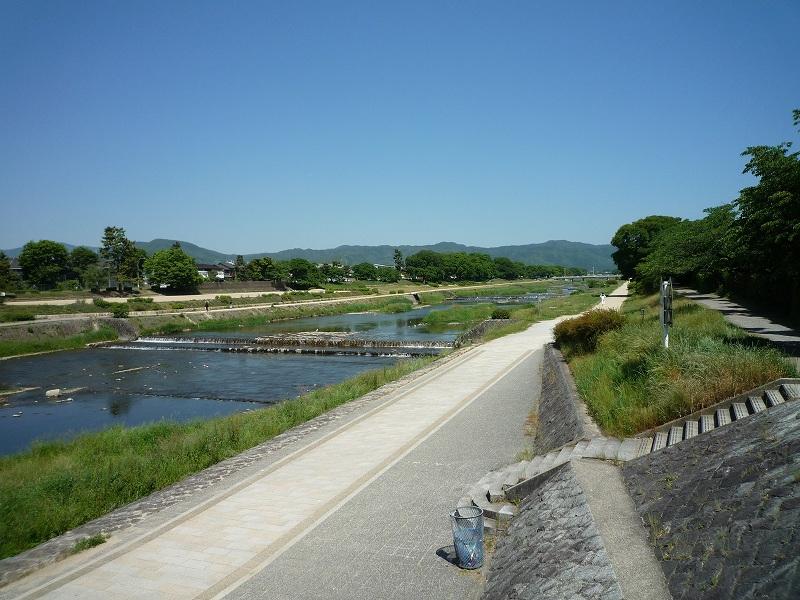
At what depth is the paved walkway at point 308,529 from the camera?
6012mm

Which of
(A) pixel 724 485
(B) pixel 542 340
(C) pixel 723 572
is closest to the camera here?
(C) pixel 723 572

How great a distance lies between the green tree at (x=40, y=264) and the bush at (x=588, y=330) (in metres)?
91.0

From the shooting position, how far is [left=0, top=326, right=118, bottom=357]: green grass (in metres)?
38.6

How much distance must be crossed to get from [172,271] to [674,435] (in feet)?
265

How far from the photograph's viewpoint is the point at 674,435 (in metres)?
7.28

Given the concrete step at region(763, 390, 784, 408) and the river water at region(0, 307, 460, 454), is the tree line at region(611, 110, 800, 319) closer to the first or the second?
the concrete step at region(763, 390, 784, 408)

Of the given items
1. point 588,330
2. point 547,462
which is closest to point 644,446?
point 547,462

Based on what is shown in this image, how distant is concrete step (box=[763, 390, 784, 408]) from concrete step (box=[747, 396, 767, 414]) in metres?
0.06

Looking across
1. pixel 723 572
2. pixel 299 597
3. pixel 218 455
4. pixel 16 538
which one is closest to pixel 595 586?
pixel 723 572

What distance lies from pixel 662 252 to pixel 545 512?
99.2 feet

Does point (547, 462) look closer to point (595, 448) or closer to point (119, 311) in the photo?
point (595, 448)

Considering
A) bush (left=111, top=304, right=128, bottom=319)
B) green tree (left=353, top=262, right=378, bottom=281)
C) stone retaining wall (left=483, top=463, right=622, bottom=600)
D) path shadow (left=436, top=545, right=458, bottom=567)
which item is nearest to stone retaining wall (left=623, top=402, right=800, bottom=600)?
stone retaining wall (left=483, top=463, right=622, bottom=600)

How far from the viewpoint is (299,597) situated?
18.7 feet

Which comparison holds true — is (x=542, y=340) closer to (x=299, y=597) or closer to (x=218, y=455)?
(x=218, y=455)
